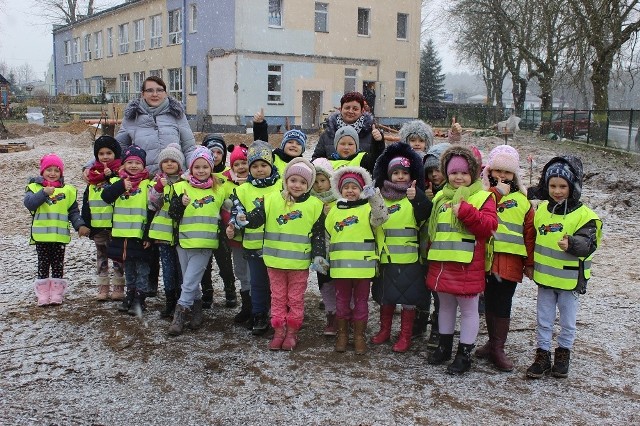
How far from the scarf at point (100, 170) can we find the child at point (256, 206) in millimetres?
1312

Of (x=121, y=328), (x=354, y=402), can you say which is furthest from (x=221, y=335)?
(x=354, y=402)

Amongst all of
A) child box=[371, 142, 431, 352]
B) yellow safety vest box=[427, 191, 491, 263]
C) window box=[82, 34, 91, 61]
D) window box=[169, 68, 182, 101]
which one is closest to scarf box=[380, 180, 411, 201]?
child box=[371, 142, 431, 352]

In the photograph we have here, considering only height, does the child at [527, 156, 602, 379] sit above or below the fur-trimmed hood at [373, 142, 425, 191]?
below

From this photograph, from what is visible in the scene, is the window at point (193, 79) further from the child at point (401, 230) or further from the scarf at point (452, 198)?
the scarf at point (452, 198)

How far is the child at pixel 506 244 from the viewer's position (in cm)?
454

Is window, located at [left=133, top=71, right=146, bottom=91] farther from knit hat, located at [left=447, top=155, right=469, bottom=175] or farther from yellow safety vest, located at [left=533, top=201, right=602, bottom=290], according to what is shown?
yellow safety vest, located at [left=533, top=201, right=602, bottom=290]

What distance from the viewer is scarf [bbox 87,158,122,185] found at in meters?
5.72

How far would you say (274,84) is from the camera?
30484 millimetres

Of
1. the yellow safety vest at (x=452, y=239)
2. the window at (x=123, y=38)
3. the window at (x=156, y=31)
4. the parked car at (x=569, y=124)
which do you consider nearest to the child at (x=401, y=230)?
Answer: the yellow safety vest at (x=452, y=239)

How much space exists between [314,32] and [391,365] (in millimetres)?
27855

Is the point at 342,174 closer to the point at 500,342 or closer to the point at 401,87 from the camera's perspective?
the point at 500,342

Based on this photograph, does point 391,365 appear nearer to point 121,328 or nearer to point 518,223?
point 518,223

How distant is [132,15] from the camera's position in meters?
38.4

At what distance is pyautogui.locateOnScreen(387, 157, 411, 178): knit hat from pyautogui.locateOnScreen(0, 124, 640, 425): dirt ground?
1436mm
